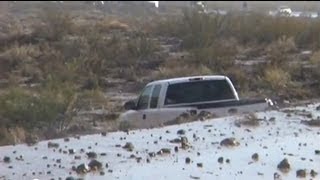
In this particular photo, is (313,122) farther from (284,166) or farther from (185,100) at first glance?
(185,100)

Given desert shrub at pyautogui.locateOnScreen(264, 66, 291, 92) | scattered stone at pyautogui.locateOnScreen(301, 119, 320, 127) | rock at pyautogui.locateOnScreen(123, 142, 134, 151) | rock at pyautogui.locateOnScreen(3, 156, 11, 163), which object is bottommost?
desert shrub at pyautogui.locateOnScreen(264, 66, 291, 92)

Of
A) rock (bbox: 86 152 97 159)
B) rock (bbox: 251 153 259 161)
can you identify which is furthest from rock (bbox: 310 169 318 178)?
rock (bbox: 86 152 97 159)

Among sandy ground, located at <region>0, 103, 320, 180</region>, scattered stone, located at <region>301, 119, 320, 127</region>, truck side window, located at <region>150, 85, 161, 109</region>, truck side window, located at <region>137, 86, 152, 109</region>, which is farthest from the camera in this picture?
truck side window, located at <region>137, 86, 152, 109</region>

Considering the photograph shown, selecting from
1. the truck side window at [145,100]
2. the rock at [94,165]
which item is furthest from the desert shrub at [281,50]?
the rock at [94,165]

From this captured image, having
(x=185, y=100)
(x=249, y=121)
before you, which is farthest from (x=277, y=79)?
(x=249, y=121)

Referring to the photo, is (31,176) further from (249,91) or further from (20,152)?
(249,91)

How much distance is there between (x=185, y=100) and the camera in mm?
20844

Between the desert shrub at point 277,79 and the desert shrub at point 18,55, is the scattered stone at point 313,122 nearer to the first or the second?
the desert shrub at point 277,79

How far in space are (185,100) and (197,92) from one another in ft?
1.09

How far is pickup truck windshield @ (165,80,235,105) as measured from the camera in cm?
2084

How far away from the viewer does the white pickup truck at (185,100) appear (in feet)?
65.6

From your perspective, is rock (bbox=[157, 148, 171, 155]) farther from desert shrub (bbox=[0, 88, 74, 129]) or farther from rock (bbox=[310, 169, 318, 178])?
desert shrub (bbox=[0, 88, 74, 129])

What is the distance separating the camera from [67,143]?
13.3 metres

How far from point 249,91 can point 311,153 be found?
1895cm
